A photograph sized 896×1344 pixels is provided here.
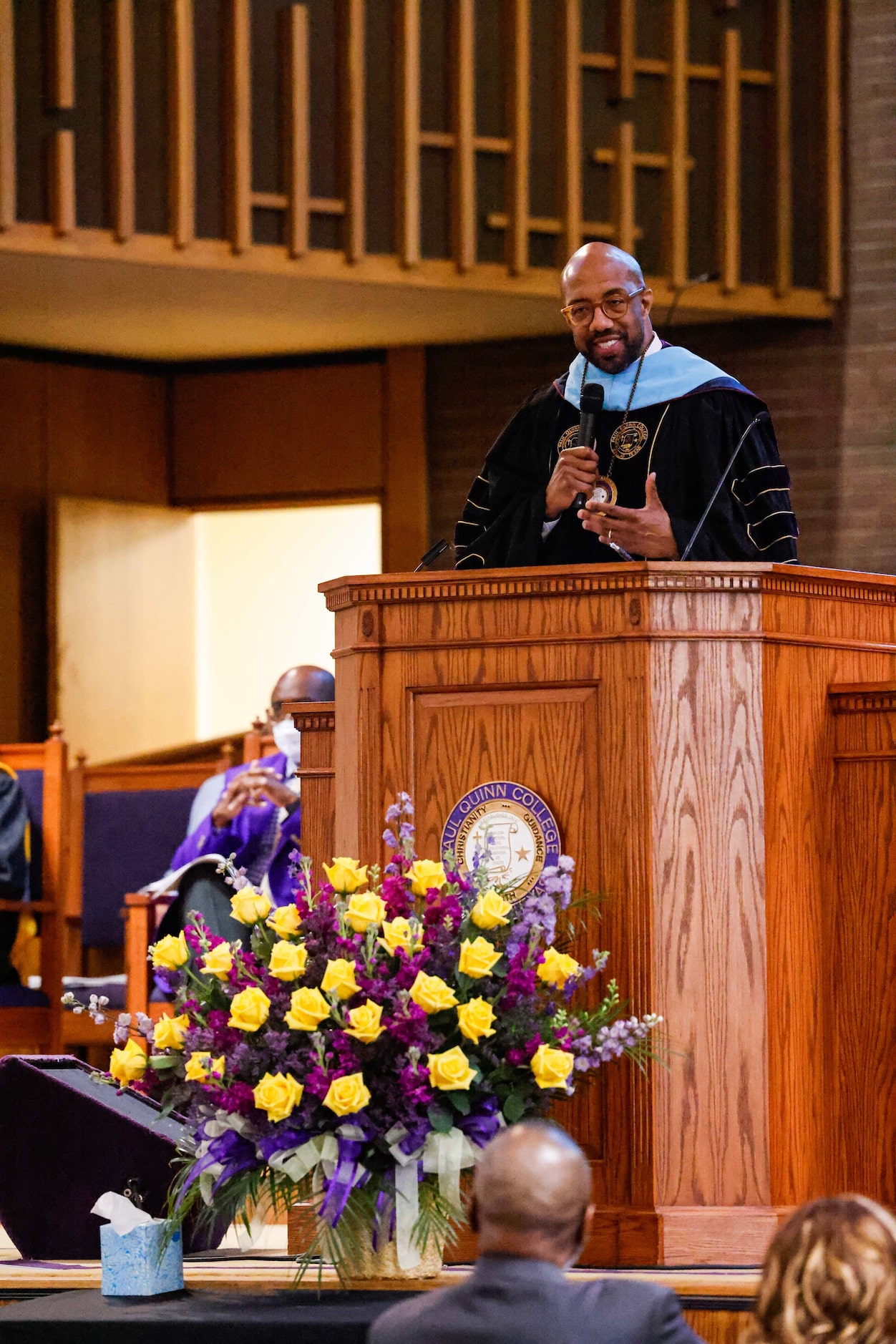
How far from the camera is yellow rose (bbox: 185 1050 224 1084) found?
3.30m

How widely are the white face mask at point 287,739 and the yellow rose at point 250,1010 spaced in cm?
426

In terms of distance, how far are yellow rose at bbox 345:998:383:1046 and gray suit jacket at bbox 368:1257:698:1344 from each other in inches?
35.6

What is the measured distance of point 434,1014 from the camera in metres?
3.33

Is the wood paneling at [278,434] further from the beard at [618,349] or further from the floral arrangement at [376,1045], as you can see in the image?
the floral arrangement at [376,1045]

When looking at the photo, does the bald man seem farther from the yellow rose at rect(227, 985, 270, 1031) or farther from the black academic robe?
the black academic robe

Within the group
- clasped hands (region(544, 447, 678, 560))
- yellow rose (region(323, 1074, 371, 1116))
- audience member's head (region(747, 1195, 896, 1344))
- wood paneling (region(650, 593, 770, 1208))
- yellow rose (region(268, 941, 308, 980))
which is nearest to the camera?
audience member's head (region(747, 1195, 896, 1344))

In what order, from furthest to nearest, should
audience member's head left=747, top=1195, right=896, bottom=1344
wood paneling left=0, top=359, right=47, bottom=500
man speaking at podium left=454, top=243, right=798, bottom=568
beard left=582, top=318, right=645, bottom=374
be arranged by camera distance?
wood paneling left=0, top=359, right=47, bottom=500
beard left=582, top=318, right=645, bottom=374
man speaking at podium left=454, top=243, right=798, bottom=568
audience member's head left=747, top=1195, right=896, bottom=1344

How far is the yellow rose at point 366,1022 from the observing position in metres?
3.21

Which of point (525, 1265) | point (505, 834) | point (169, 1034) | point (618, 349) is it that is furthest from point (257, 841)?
point (525, 1265)

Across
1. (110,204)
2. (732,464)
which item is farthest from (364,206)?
(732,464)

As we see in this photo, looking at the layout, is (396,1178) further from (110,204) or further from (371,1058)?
(110,204)

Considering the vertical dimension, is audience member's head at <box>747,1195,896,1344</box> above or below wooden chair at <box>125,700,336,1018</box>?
below

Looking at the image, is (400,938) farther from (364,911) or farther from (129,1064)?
(129,1064)

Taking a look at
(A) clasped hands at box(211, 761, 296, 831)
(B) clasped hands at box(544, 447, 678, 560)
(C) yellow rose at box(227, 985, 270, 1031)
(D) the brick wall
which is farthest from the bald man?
(D) the brick wall
